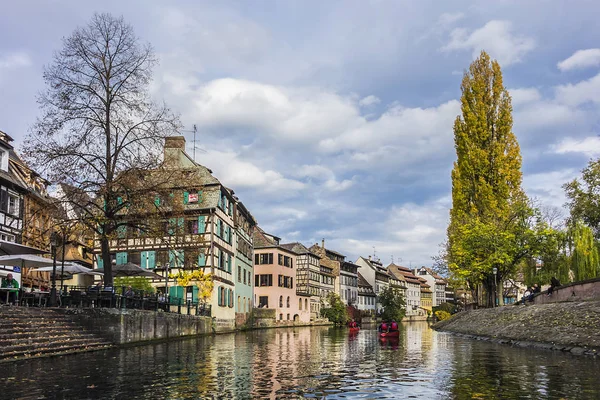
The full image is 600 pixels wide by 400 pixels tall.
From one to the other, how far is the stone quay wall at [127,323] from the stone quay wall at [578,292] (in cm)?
2168

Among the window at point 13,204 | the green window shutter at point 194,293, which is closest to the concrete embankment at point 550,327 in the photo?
the green window shutter at point 194,293

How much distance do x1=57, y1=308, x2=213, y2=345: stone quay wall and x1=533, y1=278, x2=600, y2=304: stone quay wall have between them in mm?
21680

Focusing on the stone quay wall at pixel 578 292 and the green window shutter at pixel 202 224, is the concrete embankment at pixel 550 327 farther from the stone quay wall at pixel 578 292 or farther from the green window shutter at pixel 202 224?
the green window shutter at pixel 202 224

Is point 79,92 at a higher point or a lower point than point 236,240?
higher

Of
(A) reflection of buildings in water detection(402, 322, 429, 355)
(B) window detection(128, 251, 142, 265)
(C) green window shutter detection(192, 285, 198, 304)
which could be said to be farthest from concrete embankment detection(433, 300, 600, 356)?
(B) window detection(128, 251, 142, 265)

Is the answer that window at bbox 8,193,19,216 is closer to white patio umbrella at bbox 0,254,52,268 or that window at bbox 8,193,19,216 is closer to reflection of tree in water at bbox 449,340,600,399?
white patio umbrella at bbox 0,254,52,268

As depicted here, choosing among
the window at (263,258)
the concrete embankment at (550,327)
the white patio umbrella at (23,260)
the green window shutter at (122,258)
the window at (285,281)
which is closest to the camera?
the concrete embankment at (550,327)

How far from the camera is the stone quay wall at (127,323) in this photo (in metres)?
25.3

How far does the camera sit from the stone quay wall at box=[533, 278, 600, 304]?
27.2 m

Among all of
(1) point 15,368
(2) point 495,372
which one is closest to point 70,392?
(1) point 15,368

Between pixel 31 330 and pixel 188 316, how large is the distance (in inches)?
647

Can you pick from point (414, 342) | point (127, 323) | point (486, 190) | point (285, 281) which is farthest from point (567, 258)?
point (285, 281)

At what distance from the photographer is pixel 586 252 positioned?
36750 millimetres

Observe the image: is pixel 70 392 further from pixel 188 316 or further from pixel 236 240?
pixel 236 240
